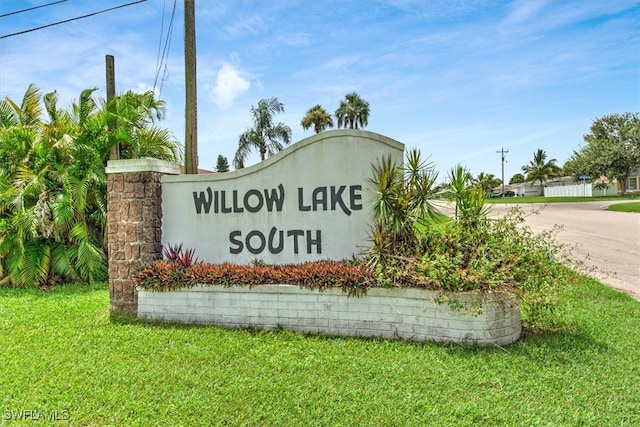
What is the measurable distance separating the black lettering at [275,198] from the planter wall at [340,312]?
1226 millimetres

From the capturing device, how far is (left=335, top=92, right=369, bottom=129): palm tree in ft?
140

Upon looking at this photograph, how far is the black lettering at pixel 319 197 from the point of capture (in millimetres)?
5746

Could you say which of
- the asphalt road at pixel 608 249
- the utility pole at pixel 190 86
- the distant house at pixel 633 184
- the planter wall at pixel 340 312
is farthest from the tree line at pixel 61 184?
the distant house at pixel 633 184

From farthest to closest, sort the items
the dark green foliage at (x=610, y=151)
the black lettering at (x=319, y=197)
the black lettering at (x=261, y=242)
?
1. the dark green foliage at (x=610, y=151)
2. the black lettering at (x=261, y=242)
3. the black lettering at (x=319, y=197)

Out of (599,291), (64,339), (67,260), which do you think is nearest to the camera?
(64,339)

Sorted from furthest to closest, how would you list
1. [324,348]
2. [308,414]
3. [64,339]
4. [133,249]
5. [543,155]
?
[543,155] < [133,249] < [64,339] < [324,348] < [308,414]

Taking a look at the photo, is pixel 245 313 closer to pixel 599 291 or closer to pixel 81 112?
pixel 599 291

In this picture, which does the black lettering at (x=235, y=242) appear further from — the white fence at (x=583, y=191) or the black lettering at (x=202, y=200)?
the white fence at (x=583, y=191)

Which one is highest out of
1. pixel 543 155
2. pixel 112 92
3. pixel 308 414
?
pixel 543 155

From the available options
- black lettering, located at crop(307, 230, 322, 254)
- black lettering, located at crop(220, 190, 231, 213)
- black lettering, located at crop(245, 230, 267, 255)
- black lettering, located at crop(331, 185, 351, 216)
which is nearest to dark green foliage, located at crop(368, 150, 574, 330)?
black lettering, located at crop(331, 185, 351, 216)

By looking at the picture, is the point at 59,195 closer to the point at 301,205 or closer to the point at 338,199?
the point at 301,205

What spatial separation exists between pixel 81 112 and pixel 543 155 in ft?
275

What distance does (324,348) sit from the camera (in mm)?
4668

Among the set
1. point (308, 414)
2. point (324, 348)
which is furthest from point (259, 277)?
point (308, 414)
